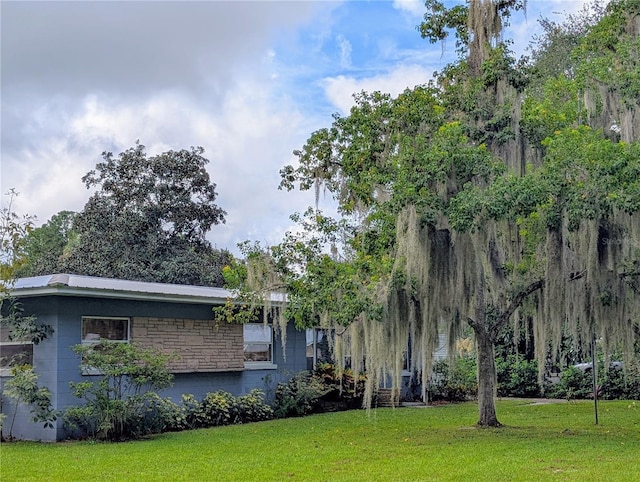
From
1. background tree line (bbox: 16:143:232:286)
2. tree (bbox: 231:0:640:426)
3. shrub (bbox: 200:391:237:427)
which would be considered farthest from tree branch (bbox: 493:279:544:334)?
background tree line (bbox: 16:143:232:286)

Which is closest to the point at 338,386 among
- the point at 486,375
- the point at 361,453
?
the point at 486,375

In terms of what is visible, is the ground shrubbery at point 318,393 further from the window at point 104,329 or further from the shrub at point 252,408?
the window at point 104,329

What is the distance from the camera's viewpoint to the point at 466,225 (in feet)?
33.3

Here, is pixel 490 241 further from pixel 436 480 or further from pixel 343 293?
pixel 436 480

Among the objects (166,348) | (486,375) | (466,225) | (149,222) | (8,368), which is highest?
(149,222)

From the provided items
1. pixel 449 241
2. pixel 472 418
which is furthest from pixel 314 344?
pixel 449 241

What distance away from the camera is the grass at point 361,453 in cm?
834

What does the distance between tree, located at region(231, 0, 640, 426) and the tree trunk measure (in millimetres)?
22

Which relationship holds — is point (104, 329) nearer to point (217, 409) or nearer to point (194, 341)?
point (194, 341)

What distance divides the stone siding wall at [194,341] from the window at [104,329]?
16 centimetres

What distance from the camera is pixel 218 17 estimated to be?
12070 mm

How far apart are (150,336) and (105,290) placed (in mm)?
1768

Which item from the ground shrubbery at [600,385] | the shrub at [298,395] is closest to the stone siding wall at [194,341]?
the shrub at [298,395]

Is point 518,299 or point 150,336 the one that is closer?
point 518,299
